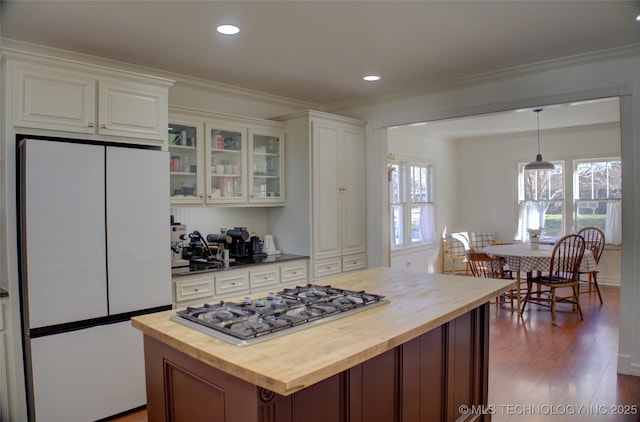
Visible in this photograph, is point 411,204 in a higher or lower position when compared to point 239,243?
higher

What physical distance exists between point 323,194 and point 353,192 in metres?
0.48

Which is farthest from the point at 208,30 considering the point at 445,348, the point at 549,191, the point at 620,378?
the point at 549,191

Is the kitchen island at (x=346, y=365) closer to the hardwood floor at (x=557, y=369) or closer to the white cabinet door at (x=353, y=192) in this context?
the hardwood floor at (x=557, y=369)

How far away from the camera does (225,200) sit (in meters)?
3.95

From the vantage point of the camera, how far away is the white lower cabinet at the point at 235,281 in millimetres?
3371

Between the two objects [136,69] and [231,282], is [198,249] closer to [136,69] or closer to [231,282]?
[231,282]

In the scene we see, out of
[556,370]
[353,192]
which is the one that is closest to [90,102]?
[353,192]

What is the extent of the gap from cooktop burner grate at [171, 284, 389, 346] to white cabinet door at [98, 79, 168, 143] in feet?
5.14

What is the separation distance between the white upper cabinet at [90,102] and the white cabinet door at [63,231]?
16 centimetres

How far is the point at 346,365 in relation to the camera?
1420 millimetres

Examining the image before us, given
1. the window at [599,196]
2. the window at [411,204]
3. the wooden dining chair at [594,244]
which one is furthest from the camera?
the window at [411,204]

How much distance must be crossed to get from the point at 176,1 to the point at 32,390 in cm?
240

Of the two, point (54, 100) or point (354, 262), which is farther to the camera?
point (354, 262)

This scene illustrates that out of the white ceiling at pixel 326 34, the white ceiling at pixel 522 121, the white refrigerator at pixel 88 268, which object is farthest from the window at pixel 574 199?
the white refrigerator at pixel 88 268
